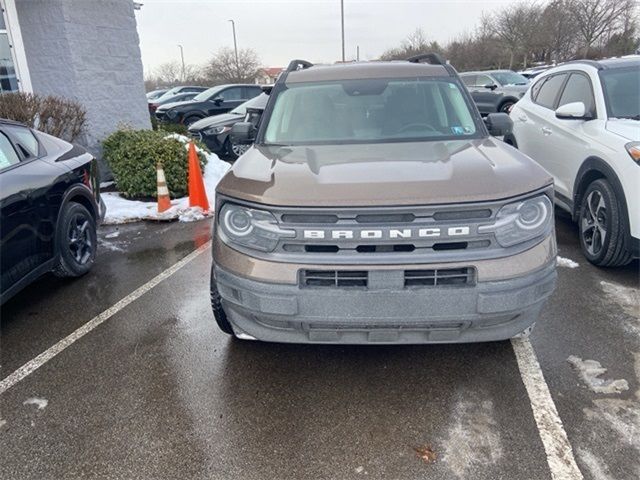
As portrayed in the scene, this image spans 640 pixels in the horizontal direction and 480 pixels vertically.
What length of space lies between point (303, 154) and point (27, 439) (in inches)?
86.0

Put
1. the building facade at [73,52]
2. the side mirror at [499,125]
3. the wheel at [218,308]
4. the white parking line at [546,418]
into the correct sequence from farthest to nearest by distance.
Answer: the building facade at [73,52] < the side mirror at [499,125] < the wheel at [218,308] < the white parking line at [546,418]

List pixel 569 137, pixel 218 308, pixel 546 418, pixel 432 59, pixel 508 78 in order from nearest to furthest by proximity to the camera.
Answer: pixel 546 418
pixel 218 308
pixel 432 59
pixel 569 137
pixel 508 78

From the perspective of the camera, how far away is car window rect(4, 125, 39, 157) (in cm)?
396

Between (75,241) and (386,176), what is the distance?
10.6 ft

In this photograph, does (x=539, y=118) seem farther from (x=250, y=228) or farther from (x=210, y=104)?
(x=210, y=104)

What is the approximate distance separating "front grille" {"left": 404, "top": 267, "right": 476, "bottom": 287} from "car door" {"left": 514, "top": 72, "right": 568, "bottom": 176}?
11.9 feet

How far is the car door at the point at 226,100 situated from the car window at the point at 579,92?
10837 mm

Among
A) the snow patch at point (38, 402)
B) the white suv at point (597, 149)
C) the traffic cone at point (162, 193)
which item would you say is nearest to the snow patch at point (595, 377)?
the white suv at point (597, 149)

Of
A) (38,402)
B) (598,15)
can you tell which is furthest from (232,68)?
(38,402)

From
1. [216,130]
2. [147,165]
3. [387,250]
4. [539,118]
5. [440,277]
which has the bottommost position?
[147,165]

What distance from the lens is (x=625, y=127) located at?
4.12 metres

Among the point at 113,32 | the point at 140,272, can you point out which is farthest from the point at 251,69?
the point at 140,272

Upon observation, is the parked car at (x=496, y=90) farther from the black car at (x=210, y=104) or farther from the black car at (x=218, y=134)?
the black car at (x=218, y=134)

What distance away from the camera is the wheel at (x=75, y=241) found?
13.8 feet
